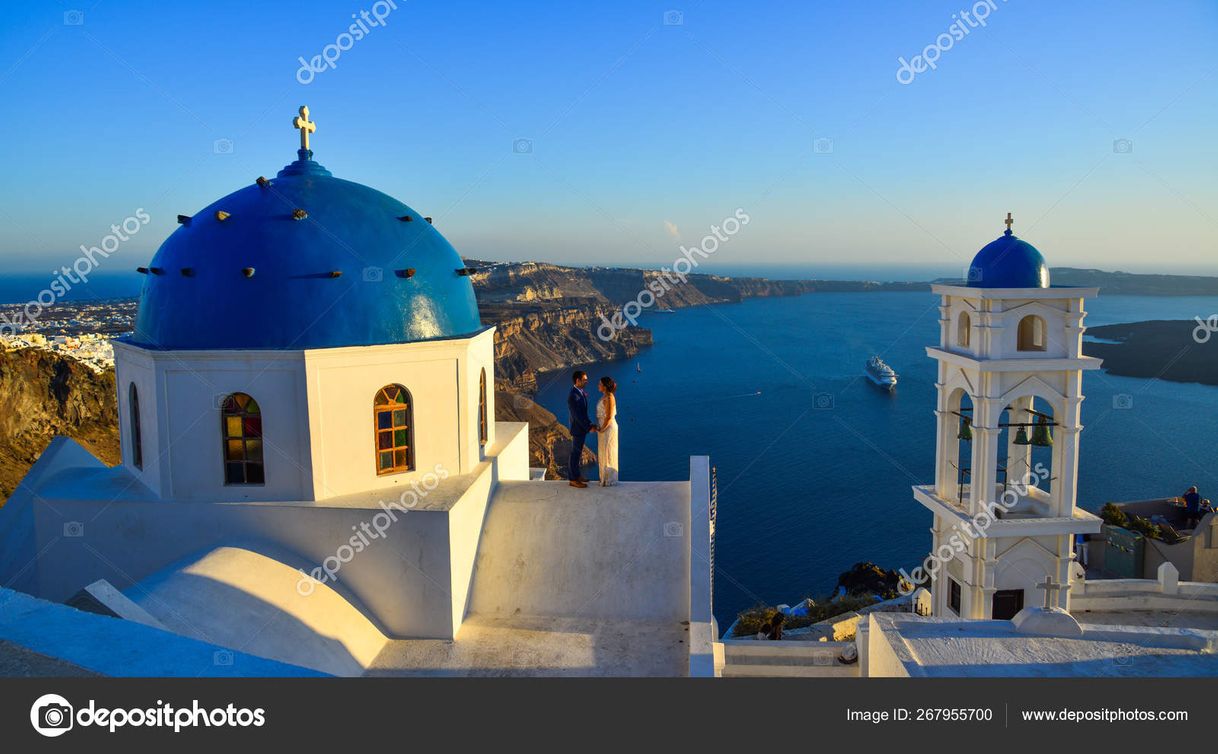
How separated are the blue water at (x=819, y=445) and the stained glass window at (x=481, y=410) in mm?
20295

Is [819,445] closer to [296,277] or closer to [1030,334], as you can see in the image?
[1030,334]

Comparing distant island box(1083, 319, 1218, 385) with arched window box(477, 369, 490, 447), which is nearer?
arched window box(477, 369, 490, 447)

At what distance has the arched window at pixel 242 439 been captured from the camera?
945 centimetres

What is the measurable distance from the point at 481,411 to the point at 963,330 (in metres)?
7.91

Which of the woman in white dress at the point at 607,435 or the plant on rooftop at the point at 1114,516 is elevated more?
the woman in white dress at the point at 607,435

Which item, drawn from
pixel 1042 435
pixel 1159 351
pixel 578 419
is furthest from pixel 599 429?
pixel 1159 351

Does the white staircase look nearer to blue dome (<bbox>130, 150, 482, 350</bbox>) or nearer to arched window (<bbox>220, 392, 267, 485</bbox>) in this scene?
blue dome (<bbox>130, 150, 482, 350</bbox>)

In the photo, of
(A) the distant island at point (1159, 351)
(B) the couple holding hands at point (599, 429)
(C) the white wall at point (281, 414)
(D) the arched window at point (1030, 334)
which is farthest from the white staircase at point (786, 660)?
(A) the distant island at point (1159, 351)

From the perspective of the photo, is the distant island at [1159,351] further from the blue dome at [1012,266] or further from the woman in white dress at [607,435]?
the woman in white dress at [607,435]

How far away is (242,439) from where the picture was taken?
9492 mm

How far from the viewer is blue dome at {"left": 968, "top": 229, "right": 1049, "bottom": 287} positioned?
40.5 feet

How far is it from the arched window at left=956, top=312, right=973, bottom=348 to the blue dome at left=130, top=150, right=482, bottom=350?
26.5 feet

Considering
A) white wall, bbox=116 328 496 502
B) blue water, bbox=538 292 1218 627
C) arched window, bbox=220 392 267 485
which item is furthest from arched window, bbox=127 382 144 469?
blue water, bbox=538 292 1218 627
